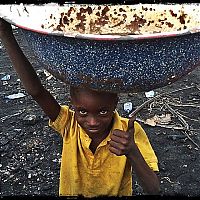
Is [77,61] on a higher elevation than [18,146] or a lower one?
higher

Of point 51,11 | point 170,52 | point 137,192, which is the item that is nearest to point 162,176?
point 137,192

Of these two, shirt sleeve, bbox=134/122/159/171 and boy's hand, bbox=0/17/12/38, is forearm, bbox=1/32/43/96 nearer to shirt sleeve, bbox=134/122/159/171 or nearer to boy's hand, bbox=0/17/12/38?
boy's hand, bbox=0/17/12/38

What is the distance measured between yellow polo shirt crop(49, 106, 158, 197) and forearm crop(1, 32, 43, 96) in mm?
174

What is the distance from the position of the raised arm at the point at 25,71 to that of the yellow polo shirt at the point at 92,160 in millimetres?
59

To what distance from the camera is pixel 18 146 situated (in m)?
2.97

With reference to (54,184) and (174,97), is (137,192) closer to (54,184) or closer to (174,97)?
(54,184)

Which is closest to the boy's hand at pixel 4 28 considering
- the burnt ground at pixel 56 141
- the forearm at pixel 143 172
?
the forearm at pixel 143 172

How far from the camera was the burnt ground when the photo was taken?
105 inches

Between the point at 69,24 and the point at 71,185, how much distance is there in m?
0.68

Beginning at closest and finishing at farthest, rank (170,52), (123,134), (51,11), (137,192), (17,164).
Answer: (170,52)
(123,134)
(51,11)
(137,192)
(17,164)

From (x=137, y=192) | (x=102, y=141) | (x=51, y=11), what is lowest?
(x=137, y=192)

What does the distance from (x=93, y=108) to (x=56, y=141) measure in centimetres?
132

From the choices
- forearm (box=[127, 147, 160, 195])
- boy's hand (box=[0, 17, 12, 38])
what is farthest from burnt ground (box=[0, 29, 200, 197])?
boy's hand (box=[0, 17, 12, 38])

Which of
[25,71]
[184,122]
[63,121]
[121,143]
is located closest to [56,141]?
[184,122]
